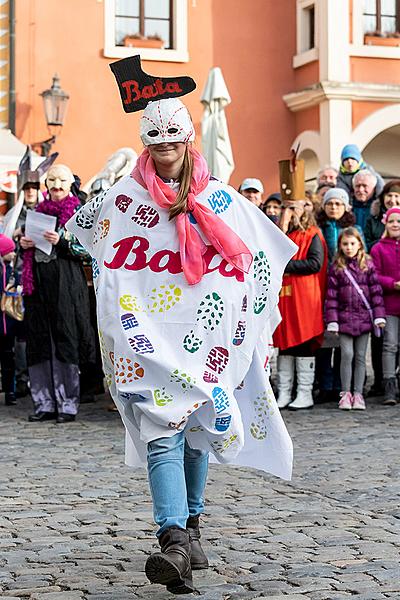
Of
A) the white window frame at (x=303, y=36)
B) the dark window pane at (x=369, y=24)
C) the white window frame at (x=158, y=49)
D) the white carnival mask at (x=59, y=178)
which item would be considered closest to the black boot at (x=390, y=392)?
the white carnival mask at (x=59, y=178)

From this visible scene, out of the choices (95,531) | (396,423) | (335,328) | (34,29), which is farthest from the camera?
(34,29)

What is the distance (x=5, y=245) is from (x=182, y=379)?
6.36 meters

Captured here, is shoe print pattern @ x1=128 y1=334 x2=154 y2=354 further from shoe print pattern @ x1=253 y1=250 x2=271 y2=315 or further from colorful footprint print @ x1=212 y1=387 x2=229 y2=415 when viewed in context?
shoe print pattern @ x1=253 y1=250 x2=271 y2=315

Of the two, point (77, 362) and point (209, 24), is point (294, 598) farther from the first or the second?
point (209, 24)

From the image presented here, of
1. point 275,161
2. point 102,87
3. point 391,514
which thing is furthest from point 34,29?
point 391,514

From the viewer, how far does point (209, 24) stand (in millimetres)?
23000

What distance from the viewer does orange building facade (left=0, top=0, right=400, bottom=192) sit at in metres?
22.0

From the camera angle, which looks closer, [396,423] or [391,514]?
[391,514]

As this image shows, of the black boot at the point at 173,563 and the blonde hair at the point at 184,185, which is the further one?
the blonde hair at the point at 184,185

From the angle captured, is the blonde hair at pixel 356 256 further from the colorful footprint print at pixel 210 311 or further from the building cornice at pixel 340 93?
the building cornice at pixel 340 93

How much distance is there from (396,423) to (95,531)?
15.4 ft

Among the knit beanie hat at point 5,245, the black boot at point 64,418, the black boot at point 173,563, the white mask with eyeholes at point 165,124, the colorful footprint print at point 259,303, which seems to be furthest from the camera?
the knit beanie hat at point 5,245

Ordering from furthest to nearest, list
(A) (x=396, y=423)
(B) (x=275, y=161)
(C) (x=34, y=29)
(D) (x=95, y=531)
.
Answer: (B) (x=275, y=161), (C) (x=34, y=29), (A) (x=396, y=423), (D) (x=95, y=531)

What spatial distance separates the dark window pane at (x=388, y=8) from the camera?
2342cm
